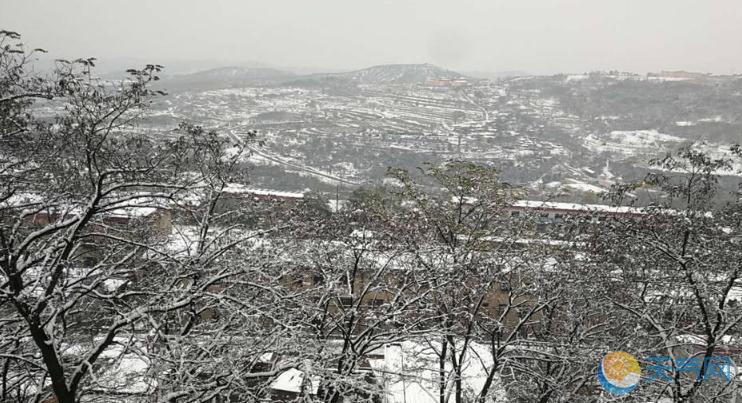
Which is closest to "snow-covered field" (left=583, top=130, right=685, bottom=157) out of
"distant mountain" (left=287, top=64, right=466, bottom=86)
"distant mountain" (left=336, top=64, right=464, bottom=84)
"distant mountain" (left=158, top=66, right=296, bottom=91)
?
"distant mountain" (left=287, top=64, right=466, bottom=86)

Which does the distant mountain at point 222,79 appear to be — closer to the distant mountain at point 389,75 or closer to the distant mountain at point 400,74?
the distant mountain at point 389,75

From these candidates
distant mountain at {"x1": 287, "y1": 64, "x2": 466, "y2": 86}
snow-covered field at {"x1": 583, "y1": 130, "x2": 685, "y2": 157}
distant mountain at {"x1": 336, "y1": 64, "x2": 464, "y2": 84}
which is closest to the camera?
snow-covered field at {"x1": 583, "y1": 130, "x2": 685, "y2": 157}

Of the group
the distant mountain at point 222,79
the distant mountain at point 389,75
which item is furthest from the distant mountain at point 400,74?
the distant mountain at point 222,79

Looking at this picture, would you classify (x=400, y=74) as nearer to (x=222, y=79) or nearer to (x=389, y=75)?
(x=389, y=75)

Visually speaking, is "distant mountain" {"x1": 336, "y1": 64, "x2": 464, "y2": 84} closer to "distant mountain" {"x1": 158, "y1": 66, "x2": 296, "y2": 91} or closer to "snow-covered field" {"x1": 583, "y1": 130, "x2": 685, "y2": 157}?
"distant mountain" {"x1": 158, "y1": 66, "x2": 296, "y2": 91}

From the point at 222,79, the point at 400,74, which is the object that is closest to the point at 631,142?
the point at 400,74

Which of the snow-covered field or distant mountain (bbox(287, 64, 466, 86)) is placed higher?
distant mountain (bbox(287, 64, 466, 86))

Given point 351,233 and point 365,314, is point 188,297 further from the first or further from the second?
point 351,233
